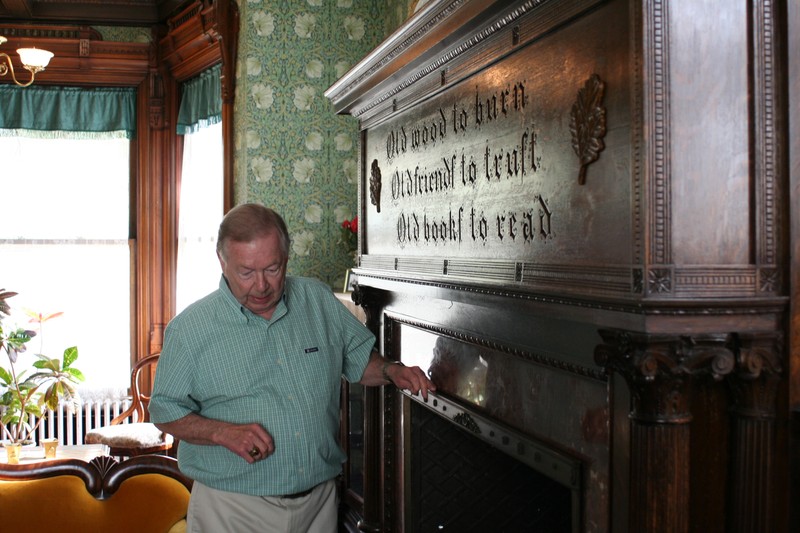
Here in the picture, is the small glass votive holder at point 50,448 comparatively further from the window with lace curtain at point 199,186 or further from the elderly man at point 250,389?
the elderly man at point 250,389

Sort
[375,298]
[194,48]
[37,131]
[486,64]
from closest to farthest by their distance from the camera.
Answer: [486,64] < [375,298] < [194,48] < [37,131]

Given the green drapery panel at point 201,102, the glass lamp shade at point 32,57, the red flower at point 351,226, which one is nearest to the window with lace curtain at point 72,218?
the green drapery panel at point 201,102

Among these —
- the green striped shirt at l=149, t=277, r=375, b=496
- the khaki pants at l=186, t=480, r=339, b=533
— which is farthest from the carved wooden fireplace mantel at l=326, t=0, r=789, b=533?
the khaki pants at l=186, t=480, r=339, b=533

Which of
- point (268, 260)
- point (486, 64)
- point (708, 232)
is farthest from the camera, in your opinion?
point (268, 260)

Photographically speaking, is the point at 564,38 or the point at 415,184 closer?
the point at 564,38

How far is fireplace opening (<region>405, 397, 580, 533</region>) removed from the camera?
7.40 feet

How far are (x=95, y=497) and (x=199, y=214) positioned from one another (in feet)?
10.9

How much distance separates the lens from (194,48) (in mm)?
5480

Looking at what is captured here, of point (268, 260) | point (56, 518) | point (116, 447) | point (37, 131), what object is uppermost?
point (37, 131)

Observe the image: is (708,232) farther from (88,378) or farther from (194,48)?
(88,378)

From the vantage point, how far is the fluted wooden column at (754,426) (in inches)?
49.7

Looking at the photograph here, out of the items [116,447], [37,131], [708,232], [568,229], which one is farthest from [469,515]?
[37,131]

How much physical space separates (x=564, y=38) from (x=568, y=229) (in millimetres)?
370

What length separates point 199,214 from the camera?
563 cm
